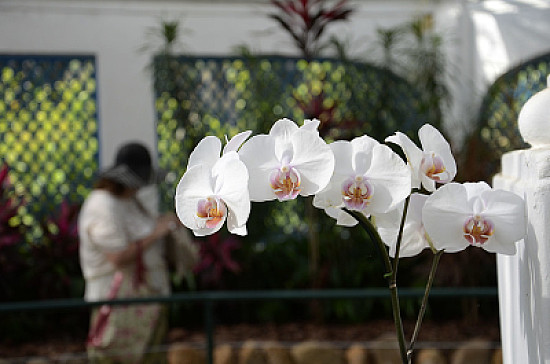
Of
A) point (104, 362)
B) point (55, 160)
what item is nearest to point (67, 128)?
point (55, 160)

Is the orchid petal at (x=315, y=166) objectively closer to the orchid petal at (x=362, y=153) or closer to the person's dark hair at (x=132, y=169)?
the orchid petal at (x=362, y=153)

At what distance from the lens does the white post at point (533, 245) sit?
108 centimetres

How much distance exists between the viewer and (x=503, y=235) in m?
1.04

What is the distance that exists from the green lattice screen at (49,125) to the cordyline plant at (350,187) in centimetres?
521

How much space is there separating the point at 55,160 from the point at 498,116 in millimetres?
3322

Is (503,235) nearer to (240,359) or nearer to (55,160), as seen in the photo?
(240,359)

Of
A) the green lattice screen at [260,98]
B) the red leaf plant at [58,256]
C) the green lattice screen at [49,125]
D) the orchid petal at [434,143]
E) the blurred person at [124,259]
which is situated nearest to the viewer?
the orchid petal at [434,143]

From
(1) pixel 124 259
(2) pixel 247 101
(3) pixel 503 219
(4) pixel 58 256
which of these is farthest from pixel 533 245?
(2) pixel 247 101

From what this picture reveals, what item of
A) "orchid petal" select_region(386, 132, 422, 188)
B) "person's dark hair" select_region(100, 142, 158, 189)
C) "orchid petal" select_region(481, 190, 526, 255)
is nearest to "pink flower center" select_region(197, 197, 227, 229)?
"orchid petal" select_region(386, 132, 422, 188)

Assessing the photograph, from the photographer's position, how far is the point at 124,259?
390 cm

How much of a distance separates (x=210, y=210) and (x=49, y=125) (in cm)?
551

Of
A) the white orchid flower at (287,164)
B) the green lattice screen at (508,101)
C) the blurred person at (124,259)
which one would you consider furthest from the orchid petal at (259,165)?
the green lattice screen at (508,101)

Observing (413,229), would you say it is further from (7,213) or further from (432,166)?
(7,213)

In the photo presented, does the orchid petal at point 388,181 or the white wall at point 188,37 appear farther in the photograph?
the white wall at point 188,37
